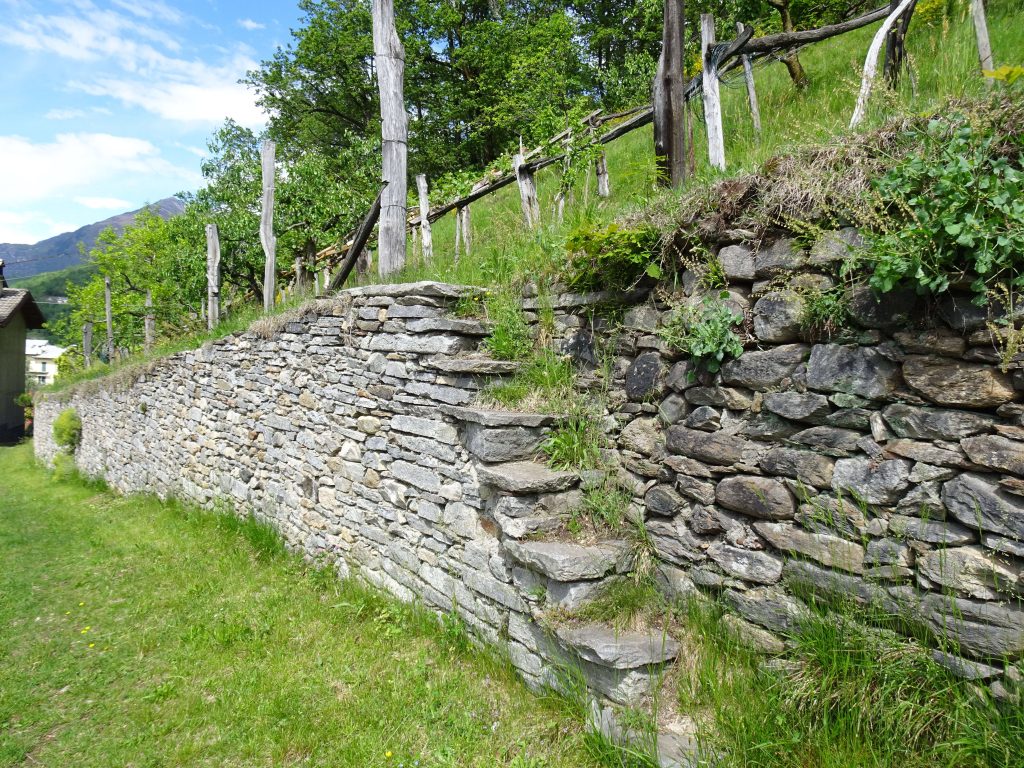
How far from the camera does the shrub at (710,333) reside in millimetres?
2846

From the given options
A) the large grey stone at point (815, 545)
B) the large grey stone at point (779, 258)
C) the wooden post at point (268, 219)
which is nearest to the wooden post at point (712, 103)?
the large grey stone at point (779, 258)

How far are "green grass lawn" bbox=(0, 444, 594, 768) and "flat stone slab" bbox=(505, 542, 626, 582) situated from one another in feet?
2.37

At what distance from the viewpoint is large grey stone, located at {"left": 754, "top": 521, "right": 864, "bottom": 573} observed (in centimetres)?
241

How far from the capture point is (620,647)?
2898mm

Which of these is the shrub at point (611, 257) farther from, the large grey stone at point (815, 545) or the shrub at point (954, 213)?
the large grey stone at point (815, 545)

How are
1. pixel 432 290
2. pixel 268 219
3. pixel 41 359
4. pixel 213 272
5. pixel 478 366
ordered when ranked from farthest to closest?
pixel 41 359, pixel 213 272, pixel 268 219, pixel 432 290, pixel 478 366

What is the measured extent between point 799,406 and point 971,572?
0.83 meters

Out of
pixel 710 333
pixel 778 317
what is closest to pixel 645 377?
pixel 710 333

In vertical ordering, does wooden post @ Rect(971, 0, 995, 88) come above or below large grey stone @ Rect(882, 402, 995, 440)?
above

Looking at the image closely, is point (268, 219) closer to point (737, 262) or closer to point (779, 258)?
point (737, 262)

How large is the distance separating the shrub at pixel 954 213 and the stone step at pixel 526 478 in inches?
75.2

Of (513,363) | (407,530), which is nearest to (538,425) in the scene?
(513,363)

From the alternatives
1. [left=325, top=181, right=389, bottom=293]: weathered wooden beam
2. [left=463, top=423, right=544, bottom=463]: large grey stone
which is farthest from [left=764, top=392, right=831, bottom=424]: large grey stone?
[left=325, top=181, right=389, bottom=293]: weathered wooden beam

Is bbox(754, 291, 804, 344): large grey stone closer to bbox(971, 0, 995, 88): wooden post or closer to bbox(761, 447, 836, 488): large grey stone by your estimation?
bbox(761, 447, 836, 488): large grey stone
